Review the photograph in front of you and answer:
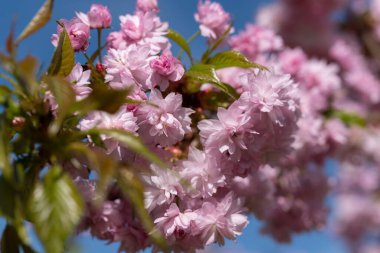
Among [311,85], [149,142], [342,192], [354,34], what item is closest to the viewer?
[149,142]

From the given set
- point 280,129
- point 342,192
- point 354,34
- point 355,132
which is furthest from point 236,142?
point 342,192

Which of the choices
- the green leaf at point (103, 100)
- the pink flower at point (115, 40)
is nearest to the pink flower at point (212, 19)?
the pink flower at point (115, 40)

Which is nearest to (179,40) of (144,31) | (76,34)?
(144,31)

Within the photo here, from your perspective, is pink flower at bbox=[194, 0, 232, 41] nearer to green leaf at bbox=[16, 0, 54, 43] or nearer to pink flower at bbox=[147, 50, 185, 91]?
pink flower at bbox=[147, 50, 185, 91]

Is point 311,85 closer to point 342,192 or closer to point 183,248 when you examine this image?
point 183,248

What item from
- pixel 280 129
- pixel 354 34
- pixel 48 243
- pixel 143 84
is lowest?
pixel 48 243

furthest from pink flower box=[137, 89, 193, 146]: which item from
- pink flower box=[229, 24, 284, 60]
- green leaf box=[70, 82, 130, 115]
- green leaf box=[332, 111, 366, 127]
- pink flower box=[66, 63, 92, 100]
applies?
green leaf box=[332, 111, 366, 127]
